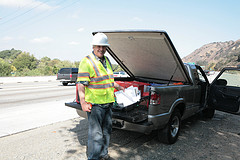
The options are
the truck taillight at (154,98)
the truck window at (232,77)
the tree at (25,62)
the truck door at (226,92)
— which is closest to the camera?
the truck taillight at (154,98)

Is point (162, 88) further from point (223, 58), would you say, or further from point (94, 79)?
point (223, 58)

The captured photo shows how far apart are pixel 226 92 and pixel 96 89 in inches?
163

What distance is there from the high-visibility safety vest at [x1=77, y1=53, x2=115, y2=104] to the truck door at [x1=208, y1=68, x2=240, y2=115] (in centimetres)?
389

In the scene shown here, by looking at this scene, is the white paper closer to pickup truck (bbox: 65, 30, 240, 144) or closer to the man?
pickup truck (bbox: 65, 30, 240, 144)

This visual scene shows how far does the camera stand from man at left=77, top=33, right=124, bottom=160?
2.79 metres

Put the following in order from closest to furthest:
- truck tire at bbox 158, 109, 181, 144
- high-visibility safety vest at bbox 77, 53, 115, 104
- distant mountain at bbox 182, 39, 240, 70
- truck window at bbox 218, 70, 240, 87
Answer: high-visibility safety vest at bbox 77, 53, 115, 104, truck tire at bbox 158, 109, 181, 144, truck window at bbox 218, 70, 240, 87, distant mountain at bbox 182, 39, 240, 70

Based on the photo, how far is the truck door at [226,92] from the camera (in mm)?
5221

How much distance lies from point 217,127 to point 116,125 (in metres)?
3.36

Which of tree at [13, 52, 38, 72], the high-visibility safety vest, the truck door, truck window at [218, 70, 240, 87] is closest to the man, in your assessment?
the high-visibility safety vest

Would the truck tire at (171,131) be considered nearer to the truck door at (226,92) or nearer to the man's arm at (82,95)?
the man's arm at (82,95)

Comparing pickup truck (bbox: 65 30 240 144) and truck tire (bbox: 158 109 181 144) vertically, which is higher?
pickup truck (bbox: 65 30 240 144)

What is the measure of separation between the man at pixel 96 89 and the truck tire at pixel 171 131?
1465mm

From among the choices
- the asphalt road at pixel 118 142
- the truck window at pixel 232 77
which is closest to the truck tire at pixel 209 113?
the asphalt road at pixel 118 142

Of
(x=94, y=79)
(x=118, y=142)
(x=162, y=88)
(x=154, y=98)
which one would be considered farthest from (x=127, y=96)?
(x=94, y=79)
